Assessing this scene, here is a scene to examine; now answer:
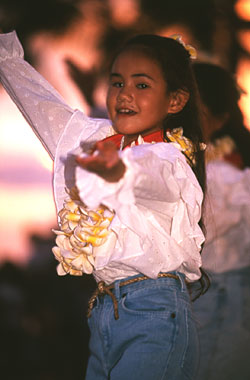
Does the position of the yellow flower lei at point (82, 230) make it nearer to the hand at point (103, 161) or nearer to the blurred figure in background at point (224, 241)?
the hand at point (103, 161)

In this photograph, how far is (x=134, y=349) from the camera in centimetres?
125

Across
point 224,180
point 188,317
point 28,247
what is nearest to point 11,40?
point 188,317

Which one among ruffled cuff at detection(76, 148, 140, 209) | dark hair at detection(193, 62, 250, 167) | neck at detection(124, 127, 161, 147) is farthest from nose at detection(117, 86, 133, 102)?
dark hair at detection(193, 62, 250, 167)

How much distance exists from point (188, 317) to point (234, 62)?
2865 mm

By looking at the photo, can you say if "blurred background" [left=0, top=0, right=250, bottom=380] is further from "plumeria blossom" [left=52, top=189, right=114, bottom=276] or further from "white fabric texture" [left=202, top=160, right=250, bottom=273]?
"plumeria blossom" [left=52, top=189, right=114, bottom=276]

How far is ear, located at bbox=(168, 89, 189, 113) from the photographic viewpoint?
153 centimetres

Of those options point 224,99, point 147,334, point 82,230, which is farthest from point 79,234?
point 224,99

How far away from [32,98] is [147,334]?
885 mm

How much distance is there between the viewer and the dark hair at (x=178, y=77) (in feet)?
4.96

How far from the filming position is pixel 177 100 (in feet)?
5.06

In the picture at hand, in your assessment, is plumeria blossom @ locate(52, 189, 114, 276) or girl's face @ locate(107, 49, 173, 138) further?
girl's face @ locate(107, 49, 173, 138)

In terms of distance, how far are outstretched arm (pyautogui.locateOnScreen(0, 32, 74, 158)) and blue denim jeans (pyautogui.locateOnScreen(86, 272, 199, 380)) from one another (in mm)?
615

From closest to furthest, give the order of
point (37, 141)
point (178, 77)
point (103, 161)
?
point (103, 161) → point (178, 77) → point (37, 141)

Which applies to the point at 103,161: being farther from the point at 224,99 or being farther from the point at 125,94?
the point at 224,99
